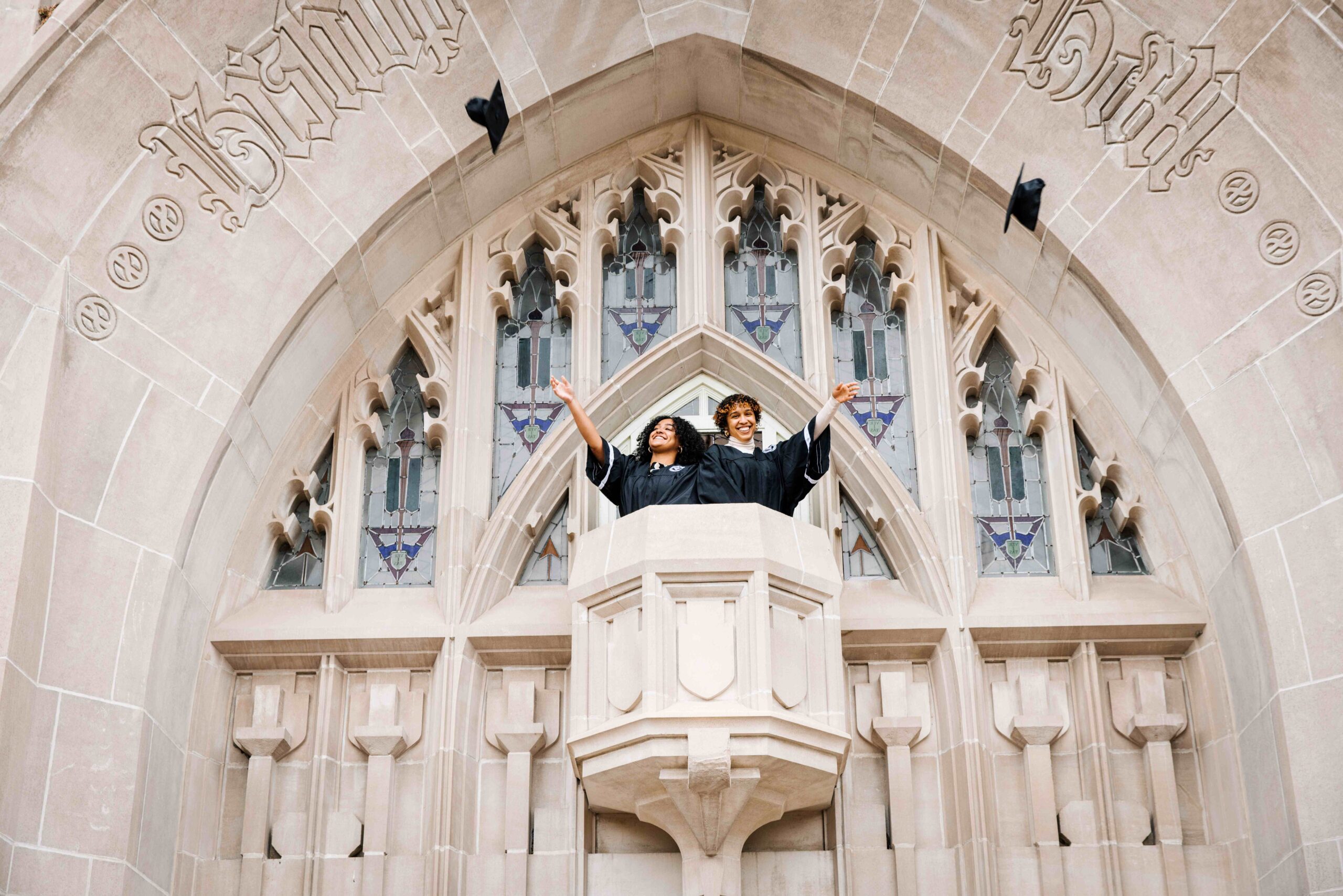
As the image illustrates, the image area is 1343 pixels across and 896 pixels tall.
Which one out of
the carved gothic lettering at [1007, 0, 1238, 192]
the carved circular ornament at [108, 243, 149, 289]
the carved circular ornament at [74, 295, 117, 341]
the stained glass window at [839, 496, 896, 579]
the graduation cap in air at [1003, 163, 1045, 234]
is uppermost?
the carved gothic lettering at [1007, 0, 1238, 192]

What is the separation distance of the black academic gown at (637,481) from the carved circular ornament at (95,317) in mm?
2535

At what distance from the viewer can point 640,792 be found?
8570 millimetres

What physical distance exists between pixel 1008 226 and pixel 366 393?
3.79 metres

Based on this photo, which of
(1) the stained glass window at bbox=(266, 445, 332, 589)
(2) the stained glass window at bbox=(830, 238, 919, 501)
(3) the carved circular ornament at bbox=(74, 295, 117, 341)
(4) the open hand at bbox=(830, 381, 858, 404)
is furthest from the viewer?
(2) the stained glass window at bbox=(830, 238, 919, 501)

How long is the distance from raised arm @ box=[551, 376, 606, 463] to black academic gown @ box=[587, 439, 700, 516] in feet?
0.10

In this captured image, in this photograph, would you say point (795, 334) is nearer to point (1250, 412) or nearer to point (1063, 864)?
point (1250, 412)

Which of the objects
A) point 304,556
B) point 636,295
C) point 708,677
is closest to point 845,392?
point 708,677

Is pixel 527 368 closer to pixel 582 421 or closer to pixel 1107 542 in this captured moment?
pixel 582 421

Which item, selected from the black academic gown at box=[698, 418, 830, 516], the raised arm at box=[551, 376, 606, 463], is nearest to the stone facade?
the black academic gown at box=[698, 418, 830, 516]

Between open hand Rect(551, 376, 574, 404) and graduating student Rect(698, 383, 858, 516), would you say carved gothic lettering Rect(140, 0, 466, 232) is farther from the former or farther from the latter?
graduating student Rect(698, 383, 858, 516)

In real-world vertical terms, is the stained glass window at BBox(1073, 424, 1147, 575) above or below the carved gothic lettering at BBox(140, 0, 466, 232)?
below

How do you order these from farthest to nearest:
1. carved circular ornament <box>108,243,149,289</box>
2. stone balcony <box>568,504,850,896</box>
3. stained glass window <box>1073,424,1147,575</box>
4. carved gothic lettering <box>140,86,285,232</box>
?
stained glass window <box>1073,424,1147,575</box>, carved gothic lettering <box>140,86,285,232</box>, carved circular ornament <box>108,243,149,289</box>, stone balcony <box>568,504,850,896</box>

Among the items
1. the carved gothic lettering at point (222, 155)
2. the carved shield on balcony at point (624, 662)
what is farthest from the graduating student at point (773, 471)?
the carved gothic lettering at point (222, 155)

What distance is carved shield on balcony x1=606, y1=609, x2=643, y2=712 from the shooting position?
8.42 meters
